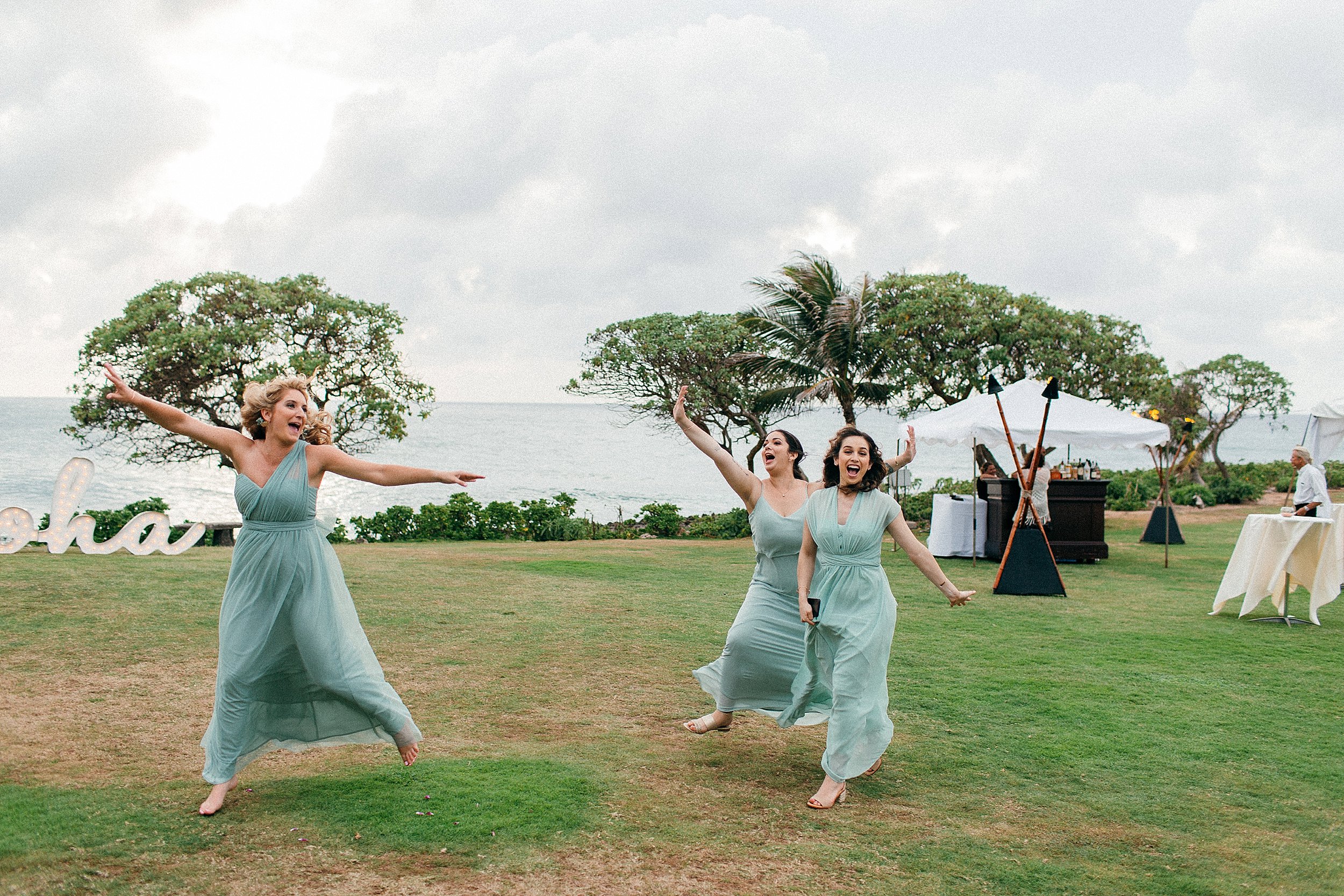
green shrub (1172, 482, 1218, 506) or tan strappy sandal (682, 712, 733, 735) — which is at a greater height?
green shrub (1172, 482, 1218, 506)

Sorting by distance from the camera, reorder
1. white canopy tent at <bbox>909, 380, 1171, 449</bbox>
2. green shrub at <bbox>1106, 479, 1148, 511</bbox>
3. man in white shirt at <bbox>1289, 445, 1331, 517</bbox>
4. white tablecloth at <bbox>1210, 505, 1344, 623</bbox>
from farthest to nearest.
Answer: green shrub at <bbox>1106, 479, 1148, 511</bbox>, white canopy tent at <bbox>909, 380, 1171, 449</bbox>, man in white shirt at <bbox>1289, 445, 1331, 517</bbox>, white tablecloth at <bbox>1210, 505, 1344, 623</bbox>

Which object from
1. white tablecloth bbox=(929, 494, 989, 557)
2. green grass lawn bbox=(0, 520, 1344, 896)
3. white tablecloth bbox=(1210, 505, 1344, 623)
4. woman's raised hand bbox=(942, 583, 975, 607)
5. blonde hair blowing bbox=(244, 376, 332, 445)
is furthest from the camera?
white tablecloth bbox=(929, 494, 989, 557)

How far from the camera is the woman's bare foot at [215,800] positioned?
14.7 feet

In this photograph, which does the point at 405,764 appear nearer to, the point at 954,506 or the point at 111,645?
the point at 111,645

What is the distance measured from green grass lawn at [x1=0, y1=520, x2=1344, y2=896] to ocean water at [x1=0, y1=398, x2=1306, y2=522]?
1.50m

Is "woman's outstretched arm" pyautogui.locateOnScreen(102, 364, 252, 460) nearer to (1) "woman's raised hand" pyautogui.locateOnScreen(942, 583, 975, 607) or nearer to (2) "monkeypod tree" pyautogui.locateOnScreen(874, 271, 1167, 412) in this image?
(1) "woman's raised hand" pyautogui.locateOnScreen(942, 583, 975, 607)

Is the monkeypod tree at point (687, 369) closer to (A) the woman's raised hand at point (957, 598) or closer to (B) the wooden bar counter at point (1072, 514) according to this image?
(B) the wooden bar counter at point (1072, 514)

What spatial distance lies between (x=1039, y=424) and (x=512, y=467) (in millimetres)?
68972

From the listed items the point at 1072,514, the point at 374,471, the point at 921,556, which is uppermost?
the point at 374,471

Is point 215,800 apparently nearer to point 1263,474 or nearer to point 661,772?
point 661,772

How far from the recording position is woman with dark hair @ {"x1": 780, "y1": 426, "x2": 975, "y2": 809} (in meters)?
4.91

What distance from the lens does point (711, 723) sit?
6043 millimetres

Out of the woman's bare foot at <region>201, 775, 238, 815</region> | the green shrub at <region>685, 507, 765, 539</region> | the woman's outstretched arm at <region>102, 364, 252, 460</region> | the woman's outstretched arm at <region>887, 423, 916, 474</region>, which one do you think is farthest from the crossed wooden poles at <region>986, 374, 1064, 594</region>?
the woman's bare foot at <region>201, 775, 238, 815</region>

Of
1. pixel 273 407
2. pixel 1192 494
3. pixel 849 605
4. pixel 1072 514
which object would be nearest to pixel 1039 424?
pixel 1072 514
